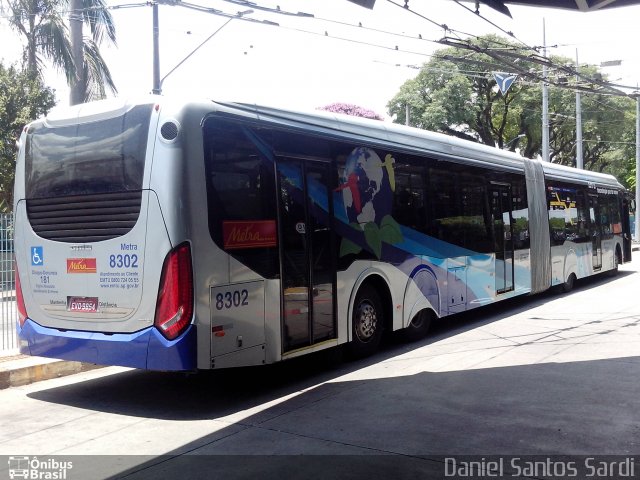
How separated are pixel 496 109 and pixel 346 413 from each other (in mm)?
36513

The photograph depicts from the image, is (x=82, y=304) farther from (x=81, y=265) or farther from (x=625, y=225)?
(x=625, y=225)

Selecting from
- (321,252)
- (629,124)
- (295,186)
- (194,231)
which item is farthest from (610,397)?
(629,124)

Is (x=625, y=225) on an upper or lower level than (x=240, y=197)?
lower

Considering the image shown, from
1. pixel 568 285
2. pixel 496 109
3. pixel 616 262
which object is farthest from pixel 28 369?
pixel 496 109

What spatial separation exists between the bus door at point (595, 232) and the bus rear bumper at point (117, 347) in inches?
596

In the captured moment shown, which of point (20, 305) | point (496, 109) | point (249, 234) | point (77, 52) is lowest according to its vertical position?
point (20, 305)

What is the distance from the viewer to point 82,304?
7.07m

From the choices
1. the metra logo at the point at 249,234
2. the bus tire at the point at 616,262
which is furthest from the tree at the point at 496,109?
the metra logo at the point at 249,234

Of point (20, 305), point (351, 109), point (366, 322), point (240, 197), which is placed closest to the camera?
point (240, 197)

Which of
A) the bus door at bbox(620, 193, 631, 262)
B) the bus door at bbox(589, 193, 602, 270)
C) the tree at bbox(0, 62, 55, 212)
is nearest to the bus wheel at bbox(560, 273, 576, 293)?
the bus door at bbox(589, 193, 602, 270)

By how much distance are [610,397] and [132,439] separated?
4.90 m

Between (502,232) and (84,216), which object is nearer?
(84,216)

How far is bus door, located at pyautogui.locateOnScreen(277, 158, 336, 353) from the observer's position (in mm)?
7590

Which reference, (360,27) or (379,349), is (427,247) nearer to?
(379,349)
